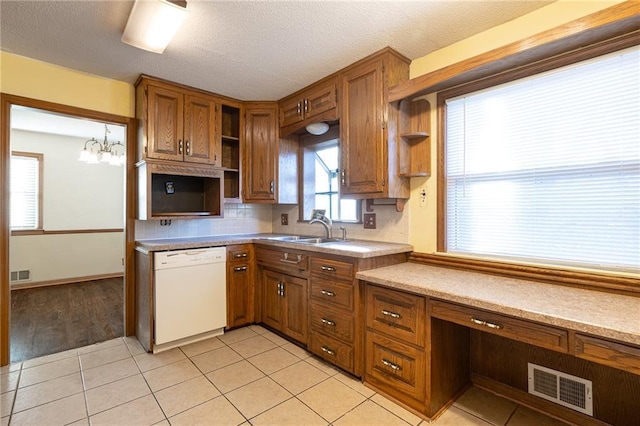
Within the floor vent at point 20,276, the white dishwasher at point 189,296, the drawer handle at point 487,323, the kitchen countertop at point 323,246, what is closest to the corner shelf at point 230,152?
the kitchen countertop at point 323,246

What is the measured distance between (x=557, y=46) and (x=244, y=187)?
2832 mm

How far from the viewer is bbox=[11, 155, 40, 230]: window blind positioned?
471cm

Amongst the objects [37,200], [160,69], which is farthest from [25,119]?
[160,69]

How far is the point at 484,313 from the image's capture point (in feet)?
4.97

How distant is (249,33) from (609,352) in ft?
8.37

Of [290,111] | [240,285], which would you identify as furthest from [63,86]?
[240,285]

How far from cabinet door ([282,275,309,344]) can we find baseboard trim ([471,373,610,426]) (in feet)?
4.36

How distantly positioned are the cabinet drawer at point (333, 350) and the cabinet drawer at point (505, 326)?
2.61 feet

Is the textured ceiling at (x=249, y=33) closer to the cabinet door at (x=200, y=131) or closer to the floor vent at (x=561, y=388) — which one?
the cabinet door at (x=200, y=131)

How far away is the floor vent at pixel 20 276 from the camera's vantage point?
4.60 metres

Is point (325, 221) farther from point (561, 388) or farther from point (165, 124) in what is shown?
point (561, 388)

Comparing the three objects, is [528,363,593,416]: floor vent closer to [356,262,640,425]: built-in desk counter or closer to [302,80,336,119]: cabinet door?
[356,262,640,425]: built-in desk counter

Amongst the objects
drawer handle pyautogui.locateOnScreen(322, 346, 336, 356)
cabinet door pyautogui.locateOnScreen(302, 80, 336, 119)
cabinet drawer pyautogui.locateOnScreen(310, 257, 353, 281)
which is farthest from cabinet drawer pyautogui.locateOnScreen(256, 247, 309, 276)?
cabinet door pyautogui.locateOnScreen(302, 80, 336, 119)

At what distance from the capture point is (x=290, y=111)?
3.21 meters
